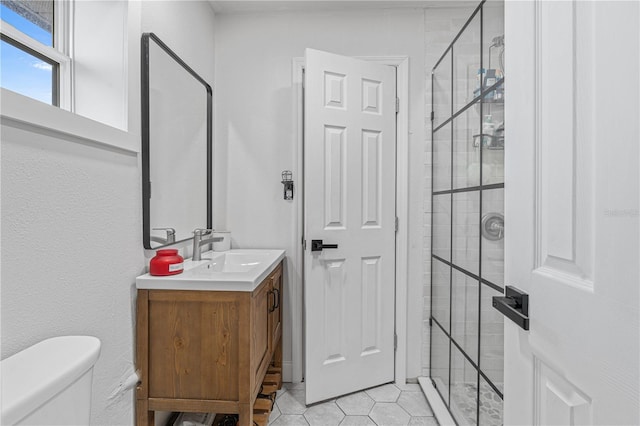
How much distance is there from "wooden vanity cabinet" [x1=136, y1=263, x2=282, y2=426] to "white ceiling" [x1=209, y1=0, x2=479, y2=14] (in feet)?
6.33

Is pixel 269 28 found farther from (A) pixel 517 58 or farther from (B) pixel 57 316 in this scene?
(B) pixel 57 316

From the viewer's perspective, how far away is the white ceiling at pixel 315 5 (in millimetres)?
2158

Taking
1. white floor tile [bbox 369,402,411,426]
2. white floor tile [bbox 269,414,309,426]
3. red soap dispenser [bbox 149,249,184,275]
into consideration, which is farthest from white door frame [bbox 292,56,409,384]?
red soap dispenser [bbox 149,249,184,275]

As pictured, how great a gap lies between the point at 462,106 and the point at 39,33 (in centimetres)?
179

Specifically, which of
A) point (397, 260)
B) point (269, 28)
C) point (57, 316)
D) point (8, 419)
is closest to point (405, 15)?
point (269, 28)

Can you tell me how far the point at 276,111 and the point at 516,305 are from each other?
195 centimetres

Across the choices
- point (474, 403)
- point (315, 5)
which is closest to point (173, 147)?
point (315, 5)

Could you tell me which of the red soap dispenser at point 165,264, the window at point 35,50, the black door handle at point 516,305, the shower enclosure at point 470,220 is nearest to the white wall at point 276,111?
the shower enclosure at point 470,220

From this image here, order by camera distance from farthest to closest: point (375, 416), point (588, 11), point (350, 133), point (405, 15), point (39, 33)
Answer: point (405, 15)
point (350, 133)
point (375, 416)
point (39, 33)
point (588, 11)

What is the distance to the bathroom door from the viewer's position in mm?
479

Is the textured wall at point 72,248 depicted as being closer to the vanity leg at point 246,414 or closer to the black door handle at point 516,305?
the vanity leg at point 246,414

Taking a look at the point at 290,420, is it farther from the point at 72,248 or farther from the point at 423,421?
the point at 72,248

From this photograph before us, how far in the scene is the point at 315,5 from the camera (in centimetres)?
220

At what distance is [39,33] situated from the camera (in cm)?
110
